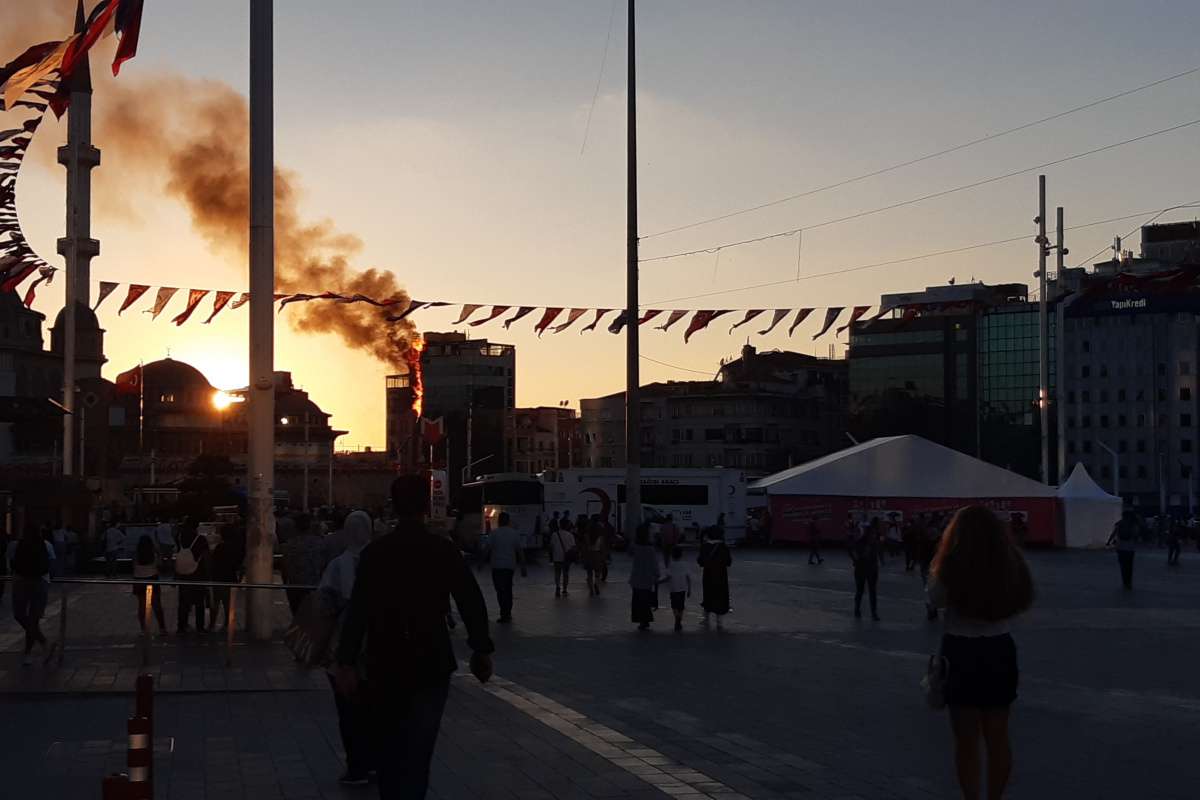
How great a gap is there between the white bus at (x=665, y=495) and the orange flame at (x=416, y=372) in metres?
8.04

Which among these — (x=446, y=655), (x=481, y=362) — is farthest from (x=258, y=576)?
(x=481, y=362)

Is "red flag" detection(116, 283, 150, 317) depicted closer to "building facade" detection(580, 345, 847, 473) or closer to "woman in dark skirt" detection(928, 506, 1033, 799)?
"woman in dark skirt" detection(928, 506, 1033, 799)

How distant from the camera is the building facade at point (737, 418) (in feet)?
451

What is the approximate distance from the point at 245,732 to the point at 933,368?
132 meters

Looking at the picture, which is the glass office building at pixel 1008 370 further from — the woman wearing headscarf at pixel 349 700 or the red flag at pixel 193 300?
the woman wearing headscarf at pixel 349 700

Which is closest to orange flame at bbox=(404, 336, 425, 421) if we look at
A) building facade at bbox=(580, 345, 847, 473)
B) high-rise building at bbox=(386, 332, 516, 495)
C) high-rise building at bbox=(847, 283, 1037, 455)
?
high-rise building at bbox=(386, 332, 516, 495)

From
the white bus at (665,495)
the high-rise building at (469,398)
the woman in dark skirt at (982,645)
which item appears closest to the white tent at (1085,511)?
the white bus at (665,495)

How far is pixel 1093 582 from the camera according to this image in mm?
36469

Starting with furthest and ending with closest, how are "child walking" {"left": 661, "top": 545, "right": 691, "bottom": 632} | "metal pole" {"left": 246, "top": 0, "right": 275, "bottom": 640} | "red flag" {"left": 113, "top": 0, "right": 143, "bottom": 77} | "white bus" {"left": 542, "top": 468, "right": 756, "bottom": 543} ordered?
"white bus" {"left": 542, "top": 468, "right": 756, "bottom": 543}
"child walking" {"left": 661, "top": 545, "right": 691, "bottom": 632}
"metal pole" {"left": 246, "top": 0, "right": 275, "bottom": 640}
"red flag" {"left": 113, "top": 0, "right": 143, "bottom": 77}

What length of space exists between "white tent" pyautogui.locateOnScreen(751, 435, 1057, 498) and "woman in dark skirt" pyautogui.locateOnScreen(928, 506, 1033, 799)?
49924 millimetres

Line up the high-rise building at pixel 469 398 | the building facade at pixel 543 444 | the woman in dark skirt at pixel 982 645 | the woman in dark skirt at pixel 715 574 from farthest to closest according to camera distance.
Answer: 1. the building facade at pixel 543 444
2. the high-rise building at pixel 469 398
3. the woman in dark skirt at pixel 715 574
4. the woman in dark skirt at pixel 982 645

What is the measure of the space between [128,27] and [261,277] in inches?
151

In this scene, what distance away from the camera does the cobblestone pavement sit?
9.62m

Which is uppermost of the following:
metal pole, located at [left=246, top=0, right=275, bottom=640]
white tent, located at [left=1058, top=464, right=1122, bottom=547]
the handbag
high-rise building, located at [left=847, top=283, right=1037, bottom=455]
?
high-rise building, located at [left=847, top=283, right=1037, bottom=455]
